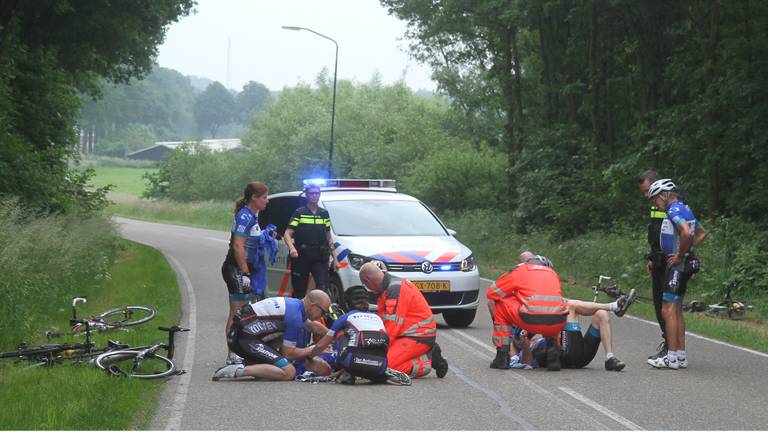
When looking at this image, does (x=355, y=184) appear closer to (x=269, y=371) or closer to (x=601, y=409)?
(x=269, y=371)

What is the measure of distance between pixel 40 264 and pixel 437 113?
39.9 meters

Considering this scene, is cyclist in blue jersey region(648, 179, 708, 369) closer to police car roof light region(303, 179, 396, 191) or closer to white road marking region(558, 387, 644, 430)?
white road marking region(558, 387, 644, 430)

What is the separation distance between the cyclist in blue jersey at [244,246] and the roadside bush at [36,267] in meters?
2.64

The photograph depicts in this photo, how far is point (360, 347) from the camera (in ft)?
35.3

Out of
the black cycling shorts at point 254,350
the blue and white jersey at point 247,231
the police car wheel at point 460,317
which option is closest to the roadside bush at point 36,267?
the blue and white jersey at point 247,231

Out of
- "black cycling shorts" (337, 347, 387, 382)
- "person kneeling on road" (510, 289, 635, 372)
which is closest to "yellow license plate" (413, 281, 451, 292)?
"person kneeling on road" (510, 289, 635, 372)

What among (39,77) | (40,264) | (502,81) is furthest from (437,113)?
(40,264)

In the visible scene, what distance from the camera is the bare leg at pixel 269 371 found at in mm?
11047

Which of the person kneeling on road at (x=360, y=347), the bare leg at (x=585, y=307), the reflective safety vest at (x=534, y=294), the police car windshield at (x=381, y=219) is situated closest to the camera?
the person kneeling on road at (x=360, y=347)

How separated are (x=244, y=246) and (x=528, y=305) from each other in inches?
117

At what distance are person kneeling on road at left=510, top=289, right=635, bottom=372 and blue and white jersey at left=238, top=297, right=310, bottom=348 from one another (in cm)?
221

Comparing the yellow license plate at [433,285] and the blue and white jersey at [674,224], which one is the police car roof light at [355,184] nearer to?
the yellow license plate at [433,285]

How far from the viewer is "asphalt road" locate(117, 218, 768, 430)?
29.2 feet

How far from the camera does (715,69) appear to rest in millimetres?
24609
